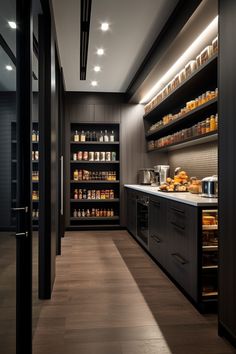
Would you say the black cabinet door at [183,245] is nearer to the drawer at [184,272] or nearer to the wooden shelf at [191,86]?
the drawer at [184,272]

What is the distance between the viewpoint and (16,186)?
1.77 meters

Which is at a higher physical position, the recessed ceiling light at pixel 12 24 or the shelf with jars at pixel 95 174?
the recessed ceiling light at pixel 12 24

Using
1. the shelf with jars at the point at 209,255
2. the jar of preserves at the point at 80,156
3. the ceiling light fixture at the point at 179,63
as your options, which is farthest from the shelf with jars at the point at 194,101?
the jar of preserves at the point at 80,156

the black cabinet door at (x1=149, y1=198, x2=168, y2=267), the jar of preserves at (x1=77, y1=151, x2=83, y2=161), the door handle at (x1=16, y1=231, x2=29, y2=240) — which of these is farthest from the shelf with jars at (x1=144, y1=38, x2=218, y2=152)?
the door handle at (x1=16, y1=231, x2=29, y2=240)

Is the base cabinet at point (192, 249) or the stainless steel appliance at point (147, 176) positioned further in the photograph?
the stainless steel appliance at point (147, 176)

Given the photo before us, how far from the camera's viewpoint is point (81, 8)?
3.33 meters

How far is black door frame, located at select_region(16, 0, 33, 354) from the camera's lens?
5.86ft

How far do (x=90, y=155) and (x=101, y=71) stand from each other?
191 cm

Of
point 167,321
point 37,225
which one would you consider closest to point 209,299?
point 167,321

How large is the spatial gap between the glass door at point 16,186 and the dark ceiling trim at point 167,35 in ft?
5.58

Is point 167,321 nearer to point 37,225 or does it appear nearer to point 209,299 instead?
point 209,299

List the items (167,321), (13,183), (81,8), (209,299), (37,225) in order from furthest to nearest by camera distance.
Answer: (81,8) → (37,225) → (209,299) → (167,321) → (13,183)

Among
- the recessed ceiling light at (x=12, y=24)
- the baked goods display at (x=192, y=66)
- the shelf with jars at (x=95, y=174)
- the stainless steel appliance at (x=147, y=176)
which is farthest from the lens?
the shelf with jars at (x=95, y=174)

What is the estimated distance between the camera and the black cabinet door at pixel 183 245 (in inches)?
105
